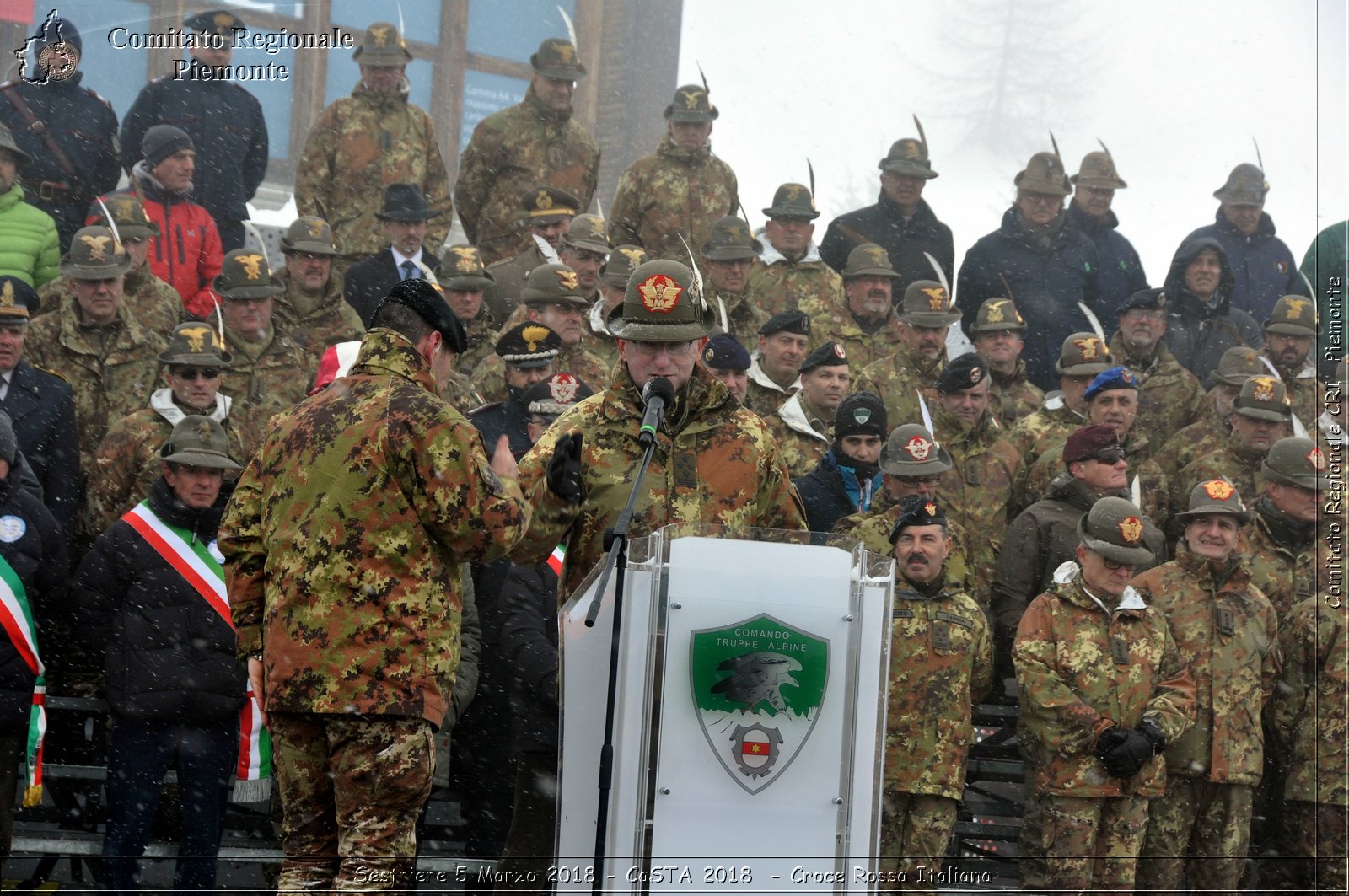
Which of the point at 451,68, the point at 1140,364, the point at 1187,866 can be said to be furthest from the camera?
the point at 451,68

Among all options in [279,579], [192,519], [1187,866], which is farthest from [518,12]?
[279,579]

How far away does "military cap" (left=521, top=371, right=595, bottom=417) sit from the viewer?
302 inches

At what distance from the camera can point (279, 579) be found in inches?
182

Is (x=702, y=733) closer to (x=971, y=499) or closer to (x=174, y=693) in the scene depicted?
(x=174, y=693)

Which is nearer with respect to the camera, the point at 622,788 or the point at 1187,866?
the point at 622,788

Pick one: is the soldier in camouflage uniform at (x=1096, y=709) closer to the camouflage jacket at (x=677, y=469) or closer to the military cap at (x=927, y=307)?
the military cap at (x=927, y=307)

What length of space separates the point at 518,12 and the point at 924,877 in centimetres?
945

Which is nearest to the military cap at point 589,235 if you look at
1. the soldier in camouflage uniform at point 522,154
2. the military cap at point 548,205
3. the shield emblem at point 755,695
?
the military cap at point 548,205

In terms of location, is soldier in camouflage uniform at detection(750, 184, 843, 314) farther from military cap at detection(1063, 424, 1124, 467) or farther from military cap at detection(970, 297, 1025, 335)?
military cap at detection(1063, 424, 1124, 467)

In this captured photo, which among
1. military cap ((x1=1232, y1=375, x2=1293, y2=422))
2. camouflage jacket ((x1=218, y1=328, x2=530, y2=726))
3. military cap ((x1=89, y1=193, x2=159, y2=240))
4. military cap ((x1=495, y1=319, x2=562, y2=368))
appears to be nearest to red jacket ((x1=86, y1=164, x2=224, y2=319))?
military cap ((x1=89, y1=193, x2=159, y2=240))

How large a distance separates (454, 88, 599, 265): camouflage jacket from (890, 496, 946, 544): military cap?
4.66m

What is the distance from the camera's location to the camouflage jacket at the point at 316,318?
9547mm

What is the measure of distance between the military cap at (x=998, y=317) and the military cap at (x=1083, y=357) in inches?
15.1

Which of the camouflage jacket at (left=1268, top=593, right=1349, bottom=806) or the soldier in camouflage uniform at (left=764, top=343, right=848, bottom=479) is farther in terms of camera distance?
the soldier in camouflage uniform at (left=764, top=343, right=848, bottom=479)
